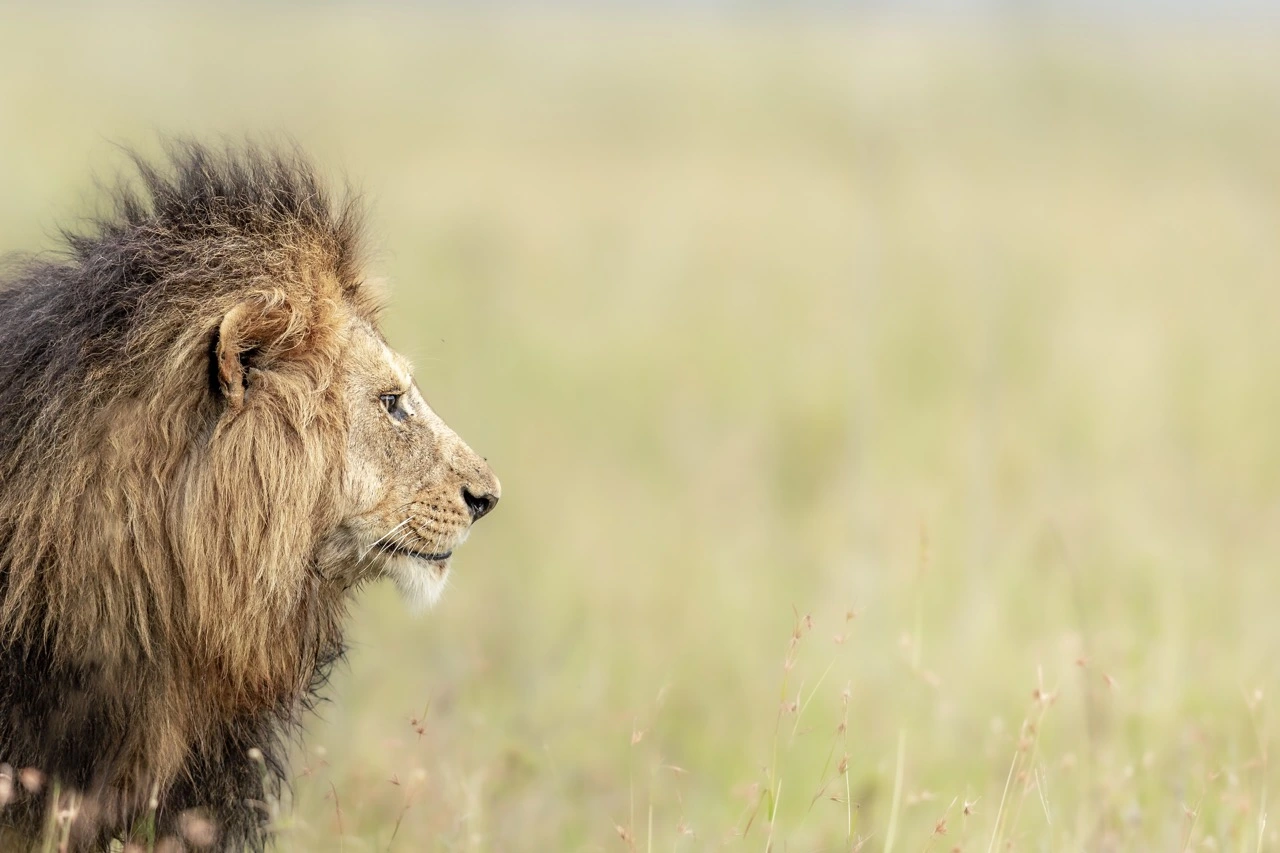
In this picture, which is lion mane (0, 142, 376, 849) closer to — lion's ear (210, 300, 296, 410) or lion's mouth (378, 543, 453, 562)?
lion's ear (210, 300, 296, 410)

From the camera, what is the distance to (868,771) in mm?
5094

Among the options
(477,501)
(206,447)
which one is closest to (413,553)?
(477,501)

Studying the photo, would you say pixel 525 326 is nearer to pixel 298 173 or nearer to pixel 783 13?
pixel 298 173

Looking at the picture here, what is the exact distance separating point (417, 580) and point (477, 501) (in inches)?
9.0

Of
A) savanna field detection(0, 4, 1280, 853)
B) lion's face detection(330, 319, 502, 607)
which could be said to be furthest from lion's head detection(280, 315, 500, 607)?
savanna field detection(0, 4, 1280, 853)

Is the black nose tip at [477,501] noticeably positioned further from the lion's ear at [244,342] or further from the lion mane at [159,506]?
the lion's ear at [244,342]

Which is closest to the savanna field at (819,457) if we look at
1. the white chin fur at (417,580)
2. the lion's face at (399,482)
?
the white chin fur at (417,580)

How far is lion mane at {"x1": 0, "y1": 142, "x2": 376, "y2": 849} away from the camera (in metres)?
2.85

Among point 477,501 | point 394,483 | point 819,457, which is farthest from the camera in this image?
point 819,457

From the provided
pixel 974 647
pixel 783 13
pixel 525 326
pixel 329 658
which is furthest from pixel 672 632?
pixel 783 13

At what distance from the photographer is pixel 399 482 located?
3.21 m

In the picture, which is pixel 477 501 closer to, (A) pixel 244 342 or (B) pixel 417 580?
(B) pixel 417 580

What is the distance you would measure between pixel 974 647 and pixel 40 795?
3963mm

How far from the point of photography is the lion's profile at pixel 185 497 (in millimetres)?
2852
